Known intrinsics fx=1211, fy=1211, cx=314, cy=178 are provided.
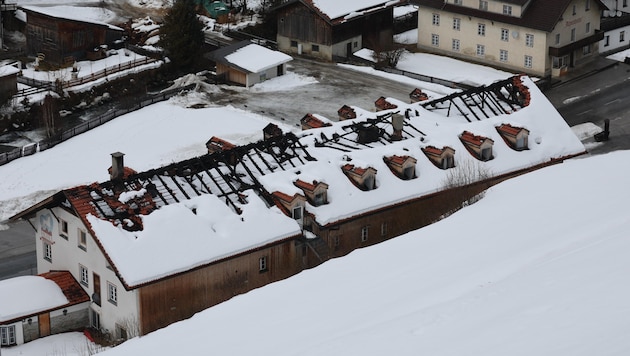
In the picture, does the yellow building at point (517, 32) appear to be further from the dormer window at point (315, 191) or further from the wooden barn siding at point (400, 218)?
the dormer window at point (315, 191)

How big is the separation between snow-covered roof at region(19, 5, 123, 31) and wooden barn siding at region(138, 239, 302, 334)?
136ft

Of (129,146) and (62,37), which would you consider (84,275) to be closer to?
(129,146)

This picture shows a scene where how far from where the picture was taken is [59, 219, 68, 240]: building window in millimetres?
54000

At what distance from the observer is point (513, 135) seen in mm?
61406

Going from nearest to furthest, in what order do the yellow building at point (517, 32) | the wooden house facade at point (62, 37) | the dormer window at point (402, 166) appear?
the dormer window at point (402, 166) → the yellow building at point (517, 32) → the wooden house facade at point (62, 37)

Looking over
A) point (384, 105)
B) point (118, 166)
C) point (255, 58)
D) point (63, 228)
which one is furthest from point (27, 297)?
point (255, 58)

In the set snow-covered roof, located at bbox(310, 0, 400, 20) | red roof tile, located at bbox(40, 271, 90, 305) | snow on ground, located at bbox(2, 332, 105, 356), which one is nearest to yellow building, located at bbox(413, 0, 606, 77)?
snow-covered roof, located at bbox(310, 0, 400, 20)

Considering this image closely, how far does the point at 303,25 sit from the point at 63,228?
4066cm

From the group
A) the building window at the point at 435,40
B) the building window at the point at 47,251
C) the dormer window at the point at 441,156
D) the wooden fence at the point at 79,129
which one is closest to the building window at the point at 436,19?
the building window at the point at 435,40

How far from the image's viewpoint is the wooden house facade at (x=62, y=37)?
291 ft

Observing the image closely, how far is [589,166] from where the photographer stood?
5969cm

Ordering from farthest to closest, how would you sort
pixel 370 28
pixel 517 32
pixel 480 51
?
pixel 370 28, pixel 480 51, pixel 517 32

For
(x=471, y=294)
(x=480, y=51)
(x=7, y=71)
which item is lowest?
(x=480, y=51)

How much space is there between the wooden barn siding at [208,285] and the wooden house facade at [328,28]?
1509 inches
